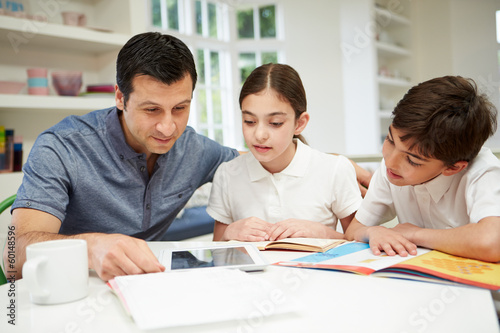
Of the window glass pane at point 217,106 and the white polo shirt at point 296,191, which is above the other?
the window glass pane at point 217,106

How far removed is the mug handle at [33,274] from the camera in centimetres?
65

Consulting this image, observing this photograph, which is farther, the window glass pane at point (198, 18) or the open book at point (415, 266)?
the window glass pane at point (198, 18)

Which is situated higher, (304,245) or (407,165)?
(407,165)

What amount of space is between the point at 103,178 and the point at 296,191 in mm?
640

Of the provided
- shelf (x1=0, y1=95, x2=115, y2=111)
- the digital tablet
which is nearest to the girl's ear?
the digital tablet

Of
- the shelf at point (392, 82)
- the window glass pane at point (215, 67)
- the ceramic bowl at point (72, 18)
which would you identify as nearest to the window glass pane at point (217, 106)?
the window glass pane at point (215, 67)

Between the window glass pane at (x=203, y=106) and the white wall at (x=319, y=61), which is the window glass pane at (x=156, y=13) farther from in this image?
the white wall at (x=319, y=61)

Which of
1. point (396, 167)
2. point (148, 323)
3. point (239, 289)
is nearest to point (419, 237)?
point (396, 167)

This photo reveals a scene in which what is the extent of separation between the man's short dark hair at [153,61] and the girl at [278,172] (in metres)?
0.25

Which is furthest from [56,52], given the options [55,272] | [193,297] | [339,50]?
[339,50]

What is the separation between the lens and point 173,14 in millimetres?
4289

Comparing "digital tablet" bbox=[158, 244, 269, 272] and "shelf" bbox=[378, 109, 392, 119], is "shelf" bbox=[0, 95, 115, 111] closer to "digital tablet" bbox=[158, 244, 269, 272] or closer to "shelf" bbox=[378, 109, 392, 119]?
"digital tablet" bbox=[158, 244, 269, 272]

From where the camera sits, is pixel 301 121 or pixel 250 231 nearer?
pixel 250 231

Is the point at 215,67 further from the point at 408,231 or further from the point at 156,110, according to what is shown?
the point at 408,231
